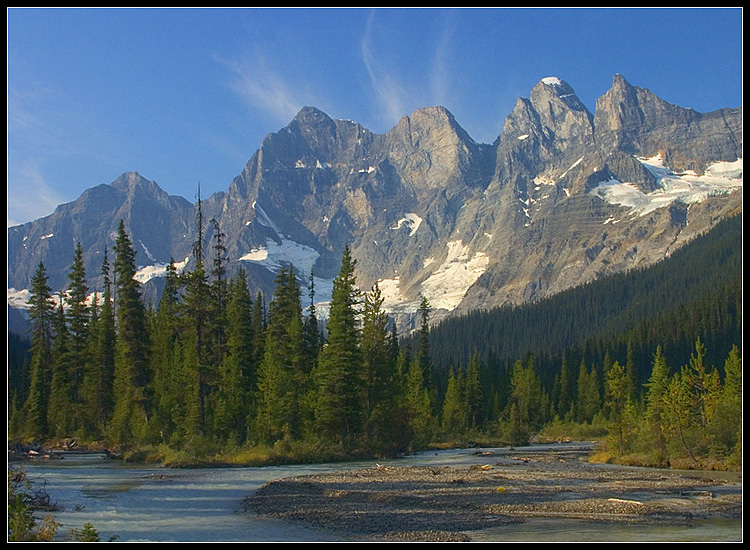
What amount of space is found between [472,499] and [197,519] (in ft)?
38.1

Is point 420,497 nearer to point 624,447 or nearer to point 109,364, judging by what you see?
point 624,447

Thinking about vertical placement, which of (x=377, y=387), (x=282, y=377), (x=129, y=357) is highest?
(x=129, y=357)

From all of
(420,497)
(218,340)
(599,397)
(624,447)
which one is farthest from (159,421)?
(599,397)

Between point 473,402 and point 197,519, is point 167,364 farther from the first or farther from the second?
point 473,402

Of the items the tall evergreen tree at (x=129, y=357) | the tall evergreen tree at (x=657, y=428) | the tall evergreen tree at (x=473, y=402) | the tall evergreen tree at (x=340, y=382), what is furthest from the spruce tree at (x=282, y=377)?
the tall evergreen tree at (x=473, y=402)

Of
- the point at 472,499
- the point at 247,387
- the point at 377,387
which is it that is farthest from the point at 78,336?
the point at 472,499

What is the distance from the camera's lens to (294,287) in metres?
74.4

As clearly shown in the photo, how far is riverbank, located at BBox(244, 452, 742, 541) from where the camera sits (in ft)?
78.5

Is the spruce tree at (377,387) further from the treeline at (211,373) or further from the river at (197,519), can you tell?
the river at (197,519)

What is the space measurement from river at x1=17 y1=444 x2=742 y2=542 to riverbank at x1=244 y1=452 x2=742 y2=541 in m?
1.08

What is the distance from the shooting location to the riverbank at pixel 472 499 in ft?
78.5

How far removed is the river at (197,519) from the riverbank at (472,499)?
3.54 ft

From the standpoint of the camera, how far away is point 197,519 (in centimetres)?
2458

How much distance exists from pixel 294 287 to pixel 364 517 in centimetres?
5072
